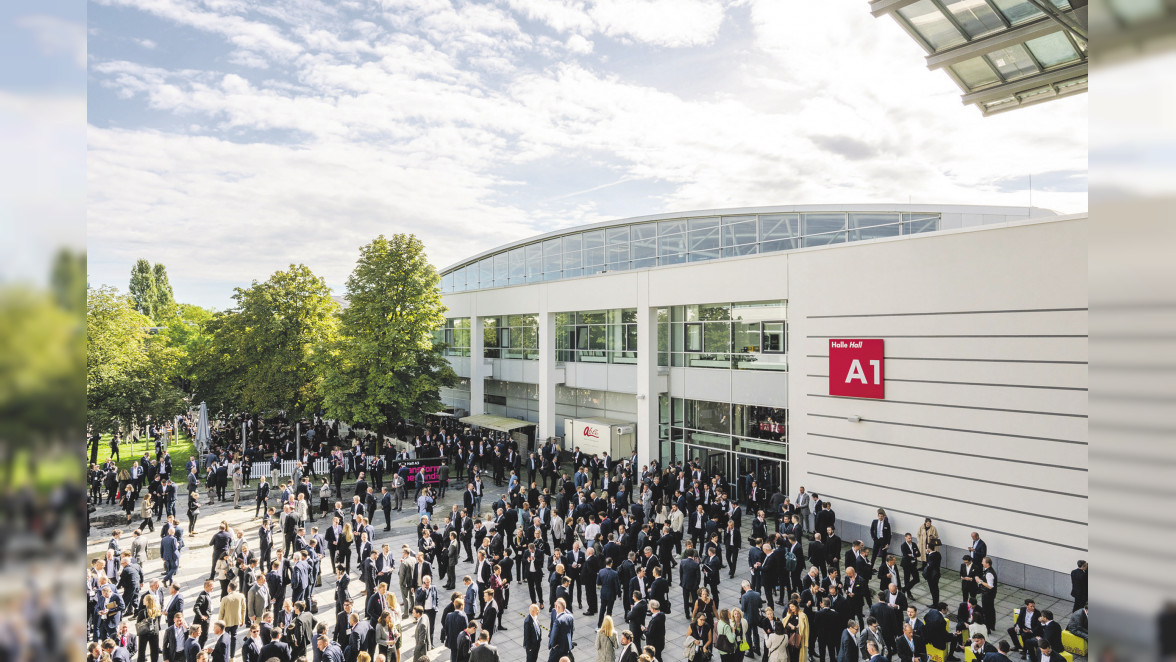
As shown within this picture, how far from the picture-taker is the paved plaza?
11.4 meters

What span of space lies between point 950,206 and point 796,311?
25.9 ft

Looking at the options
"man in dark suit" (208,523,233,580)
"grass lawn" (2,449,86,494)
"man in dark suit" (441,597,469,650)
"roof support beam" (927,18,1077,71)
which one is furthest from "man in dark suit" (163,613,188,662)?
"roof support beam" (927,18,1077,71)

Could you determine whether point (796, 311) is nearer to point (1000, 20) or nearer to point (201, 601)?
point (1000, 20)

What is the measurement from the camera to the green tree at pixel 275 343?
2800 centimetres

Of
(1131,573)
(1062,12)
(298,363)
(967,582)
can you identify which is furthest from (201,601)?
(298,363)

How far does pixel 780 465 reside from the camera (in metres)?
19.5

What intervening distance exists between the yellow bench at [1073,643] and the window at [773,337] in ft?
33.9

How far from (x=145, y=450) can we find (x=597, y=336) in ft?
85.5

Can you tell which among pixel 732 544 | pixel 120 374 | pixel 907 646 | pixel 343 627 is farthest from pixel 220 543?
pixel 120 374

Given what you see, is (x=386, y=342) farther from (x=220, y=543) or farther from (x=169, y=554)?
(x=169, y=554)

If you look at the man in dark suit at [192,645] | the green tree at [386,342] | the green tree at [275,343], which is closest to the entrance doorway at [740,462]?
the green tree at [386,342]

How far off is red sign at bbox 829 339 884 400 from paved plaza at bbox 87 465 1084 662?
184 inches

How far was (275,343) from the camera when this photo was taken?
28.6m

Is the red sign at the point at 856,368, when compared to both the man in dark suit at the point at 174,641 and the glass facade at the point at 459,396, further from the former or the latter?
the glass facade at the point at 459,396
